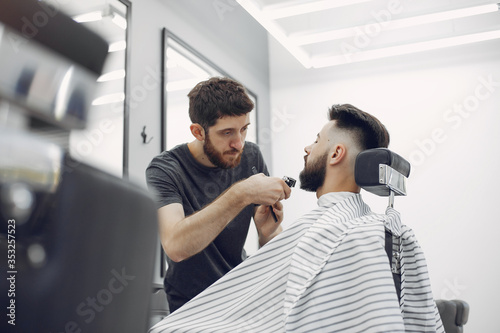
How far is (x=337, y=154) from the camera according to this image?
6.07 feet

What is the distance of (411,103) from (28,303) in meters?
4.94

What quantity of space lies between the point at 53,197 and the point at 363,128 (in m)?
1.46

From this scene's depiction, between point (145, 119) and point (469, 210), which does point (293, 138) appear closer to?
point (469, 210)

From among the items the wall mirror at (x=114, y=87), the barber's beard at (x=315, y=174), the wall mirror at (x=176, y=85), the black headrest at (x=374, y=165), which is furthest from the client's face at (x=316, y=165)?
the wall mirror at (x=176, y=85)

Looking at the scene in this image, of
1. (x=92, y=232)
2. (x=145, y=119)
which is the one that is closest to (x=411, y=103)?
(x=145, y=119)

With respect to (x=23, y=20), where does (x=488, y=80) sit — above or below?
above

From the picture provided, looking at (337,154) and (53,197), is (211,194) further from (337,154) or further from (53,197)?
(53,197)

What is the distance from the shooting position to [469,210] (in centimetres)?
469

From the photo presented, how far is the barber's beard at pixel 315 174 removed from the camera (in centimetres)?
187

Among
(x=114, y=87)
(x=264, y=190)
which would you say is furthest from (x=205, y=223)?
(x=114, y=87)

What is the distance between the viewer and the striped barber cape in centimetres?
128

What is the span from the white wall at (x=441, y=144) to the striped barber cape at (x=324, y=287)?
3.43 metres

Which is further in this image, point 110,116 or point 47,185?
point 110,116

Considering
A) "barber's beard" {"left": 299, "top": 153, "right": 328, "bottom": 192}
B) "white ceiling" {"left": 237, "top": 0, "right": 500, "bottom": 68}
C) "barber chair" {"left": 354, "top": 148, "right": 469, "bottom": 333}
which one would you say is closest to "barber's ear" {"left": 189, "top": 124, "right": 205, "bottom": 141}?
"barber's beard" {"left": 299, "top": 153, "right": 328, "bottom": 192}
